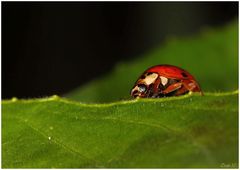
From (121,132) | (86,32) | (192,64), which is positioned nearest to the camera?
(121,132)

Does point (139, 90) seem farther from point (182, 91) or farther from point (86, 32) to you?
point (86, 32)

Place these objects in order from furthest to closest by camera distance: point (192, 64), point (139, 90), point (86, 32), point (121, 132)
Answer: point (86, 32) < point (192, 64) < point (139, 90) < point (121, 132)

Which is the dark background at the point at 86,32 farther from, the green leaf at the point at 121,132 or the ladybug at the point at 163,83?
the green leaf at the point at 121,132

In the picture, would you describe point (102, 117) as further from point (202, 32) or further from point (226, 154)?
point (202, 32)

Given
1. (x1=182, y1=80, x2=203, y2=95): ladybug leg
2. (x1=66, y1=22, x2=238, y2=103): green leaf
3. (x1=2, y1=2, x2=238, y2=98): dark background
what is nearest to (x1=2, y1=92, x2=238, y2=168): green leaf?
(x1=182, y1=80, x2=203, y2=95): ladybug leg

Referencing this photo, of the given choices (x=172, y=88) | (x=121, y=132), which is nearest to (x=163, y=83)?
(x=172, y=88)

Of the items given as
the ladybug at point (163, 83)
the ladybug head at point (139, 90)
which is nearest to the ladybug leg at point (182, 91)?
the ladybug at point (163, 83)

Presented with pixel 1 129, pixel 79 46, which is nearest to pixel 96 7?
pixel 79 46
